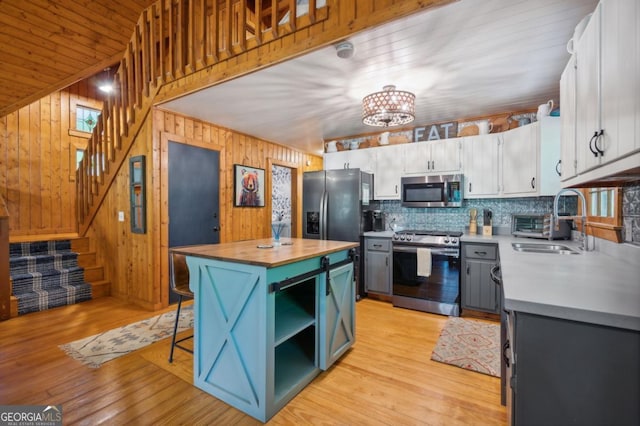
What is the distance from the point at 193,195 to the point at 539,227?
432cm

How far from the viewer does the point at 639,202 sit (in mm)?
1677

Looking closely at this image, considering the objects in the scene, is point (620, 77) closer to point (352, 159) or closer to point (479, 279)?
point (479, 279)

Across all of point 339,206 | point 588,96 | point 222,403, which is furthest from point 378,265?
point 588,96

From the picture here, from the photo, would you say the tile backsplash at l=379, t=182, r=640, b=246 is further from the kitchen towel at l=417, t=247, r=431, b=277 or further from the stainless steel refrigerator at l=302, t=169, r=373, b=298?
the kitchen towel at l=417, t=247, r=431, b=277

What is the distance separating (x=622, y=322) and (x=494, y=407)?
4.41 ft

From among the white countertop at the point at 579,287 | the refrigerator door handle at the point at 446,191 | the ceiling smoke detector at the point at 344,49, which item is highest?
the ceiling smoke detector at the point at 344,49

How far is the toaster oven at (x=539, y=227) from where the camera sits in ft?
10.1

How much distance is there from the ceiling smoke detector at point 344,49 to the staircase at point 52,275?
436 cm

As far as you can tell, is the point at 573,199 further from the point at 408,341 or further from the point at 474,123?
the point at 408,341

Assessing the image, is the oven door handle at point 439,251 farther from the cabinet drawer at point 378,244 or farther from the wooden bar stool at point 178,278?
the wooden bar stool at point 178,278

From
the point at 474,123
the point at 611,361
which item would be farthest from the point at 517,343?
the point at 474,123

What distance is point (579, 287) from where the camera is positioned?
48.7 inches

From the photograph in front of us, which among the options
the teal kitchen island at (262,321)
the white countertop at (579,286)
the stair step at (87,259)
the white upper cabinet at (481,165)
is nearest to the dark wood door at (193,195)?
the stair step at (87,259)

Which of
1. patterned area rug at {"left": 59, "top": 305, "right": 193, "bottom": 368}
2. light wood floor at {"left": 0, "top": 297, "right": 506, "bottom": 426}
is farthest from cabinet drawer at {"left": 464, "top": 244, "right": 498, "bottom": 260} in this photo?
patterned area rug at {"left": 59, "top": 305, "right": 193, "bottom": 368}
